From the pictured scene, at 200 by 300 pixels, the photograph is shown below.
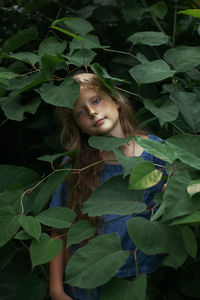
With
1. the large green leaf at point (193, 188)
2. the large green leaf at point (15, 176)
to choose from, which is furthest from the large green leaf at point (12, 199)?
the large green leaf at point (193, 188)

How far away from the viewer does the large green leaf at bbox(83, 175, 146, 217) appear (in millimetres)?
634

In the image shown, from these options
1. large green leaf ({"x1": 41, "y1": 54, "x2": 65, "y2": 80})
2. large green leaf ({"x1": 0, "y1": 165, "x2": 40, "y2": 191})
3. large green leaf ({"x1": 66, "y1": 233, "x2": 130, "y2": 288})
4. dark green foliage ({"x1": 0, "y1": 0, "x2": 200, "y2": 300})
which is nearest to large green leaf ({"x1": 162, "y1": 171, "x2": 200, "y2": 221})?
dark green foliage ({"x1": 0, "y1": 0, "x2": 200, "y2": 300})

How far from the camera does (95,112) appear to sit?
0.92m

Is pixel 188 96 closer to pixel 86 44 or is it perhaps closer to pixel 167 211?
pixel 86 44

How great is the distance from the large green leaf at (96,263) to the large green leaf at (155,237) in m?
0.05

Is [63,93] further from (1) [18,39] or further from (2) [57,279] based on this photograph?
(2) [57,279]

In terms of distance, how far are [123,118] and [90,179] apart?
19 centimetres

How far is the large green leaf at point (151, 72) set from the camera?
0.77 metres

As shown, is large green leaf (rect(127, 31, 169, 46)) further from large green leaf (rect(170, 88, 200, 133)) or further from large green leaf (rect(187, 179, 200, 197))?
large green leaf (rect(187, 179, 200, 197))

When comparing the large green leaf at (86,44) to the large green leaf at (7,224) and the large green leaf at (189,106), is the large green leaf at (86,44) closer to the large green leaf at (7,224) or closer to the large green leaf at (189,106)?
the large green leaf at (189,106)

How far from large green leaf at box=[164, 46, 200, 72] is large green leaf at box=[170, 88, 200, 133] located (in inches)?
2.2

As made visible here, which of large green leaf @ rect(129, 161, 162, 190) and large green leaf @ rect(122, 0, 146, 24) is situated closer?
large green leaf @ rect(129, 161, 162, 190)

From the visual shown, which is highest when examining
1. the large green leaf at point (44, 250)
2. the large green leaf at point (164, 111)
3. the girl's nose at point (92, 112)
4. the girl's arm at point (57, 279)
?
the large green leaf at point (164, 111)

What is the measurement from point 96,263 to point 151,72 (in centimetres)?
40
